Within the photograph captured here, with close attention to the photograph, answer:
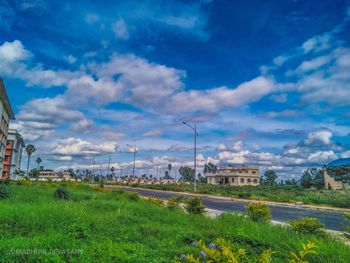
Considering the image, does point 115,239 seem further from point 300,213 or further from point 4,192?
point 300,213

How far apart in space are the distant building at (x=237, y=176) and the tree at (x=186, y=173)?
27.6 meters

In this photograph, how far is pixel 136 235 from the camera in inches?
326

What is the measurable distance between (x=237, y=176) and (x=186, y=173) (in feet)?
148

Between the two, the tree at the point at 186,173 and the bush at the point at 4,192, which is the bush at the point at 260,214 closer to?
the bush at the point at 4,192

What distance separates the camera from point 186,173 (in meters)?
138

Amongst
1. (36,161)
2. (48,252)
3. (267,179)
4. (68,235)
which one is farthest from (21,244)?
(267,179)

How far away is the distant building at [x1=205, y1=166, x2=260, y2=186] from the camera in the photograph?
315ft

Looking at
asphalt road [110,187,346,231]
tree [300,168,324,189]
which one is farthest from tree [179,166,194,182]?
asphalt road [110,187,346,231]

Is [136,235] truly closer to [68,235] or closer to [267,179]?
[68,235]

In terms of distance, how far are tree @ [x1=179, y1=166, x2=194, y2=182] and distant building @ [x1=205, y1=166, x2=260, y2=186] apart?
90.5ft

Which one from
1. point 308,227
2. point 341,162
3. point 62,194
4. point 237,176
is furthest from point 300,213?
point 237,176

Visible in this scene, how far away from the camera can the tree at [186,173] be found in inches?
5341

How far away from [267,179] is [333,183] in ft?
164

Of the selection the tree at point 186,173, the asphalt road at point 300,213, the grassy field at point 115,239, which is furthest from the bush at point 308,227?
the tree at point 186,173
